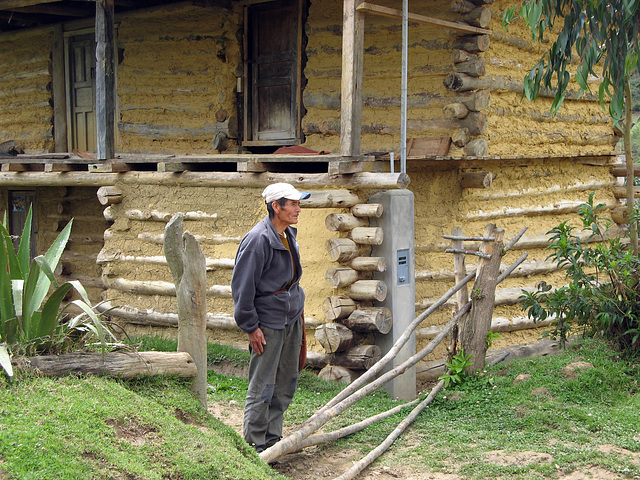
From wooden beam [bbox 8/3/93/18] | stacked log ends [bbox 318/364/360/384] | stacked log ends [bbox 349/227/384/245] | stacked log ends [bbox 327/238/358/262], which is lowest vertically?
stacked log ends [bbox 318/364/360/384]

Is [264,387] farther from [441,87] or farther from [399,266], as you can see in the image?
[441,87]

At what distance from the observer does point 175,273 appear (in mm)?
4461

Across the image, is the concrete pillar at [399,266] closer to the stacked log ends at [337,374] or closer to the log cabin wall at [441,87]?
the stacked log ends at [337,374]

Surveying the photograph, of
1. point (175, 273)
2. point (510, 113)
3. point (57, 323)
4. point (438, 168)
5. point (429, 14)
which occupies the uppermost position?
point (429, 14)

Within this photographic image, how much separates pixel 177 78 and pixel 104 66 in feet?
5.49

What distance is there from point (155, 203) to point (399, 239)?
340cm

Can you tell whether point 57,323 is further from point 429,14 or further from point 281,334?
point 429,14

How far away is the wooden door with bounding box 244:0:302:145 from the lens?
964 cm

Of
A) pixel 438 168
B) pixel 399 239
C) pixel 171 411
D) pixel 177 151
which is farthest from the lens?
pixel 177 151

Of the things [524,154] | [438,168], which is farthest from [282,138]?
[524,154]

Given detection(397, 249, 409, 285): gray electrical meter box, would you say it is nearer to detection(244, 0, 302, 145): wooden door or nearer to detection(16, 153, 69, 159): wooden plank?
detection(244, 0, 302, 145): wooden door

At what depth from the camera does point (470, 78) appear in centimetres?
816

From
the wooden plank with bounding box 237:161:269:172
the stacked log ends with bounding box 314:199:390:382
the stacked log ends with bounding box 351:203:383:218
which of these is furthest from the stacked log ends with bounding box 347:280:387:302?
the wooden plank with bounding box 237:161:269:172

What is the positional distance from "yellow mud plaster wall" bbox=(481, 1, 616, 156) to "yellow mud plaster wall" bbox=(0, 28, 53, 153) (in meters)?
7.76
